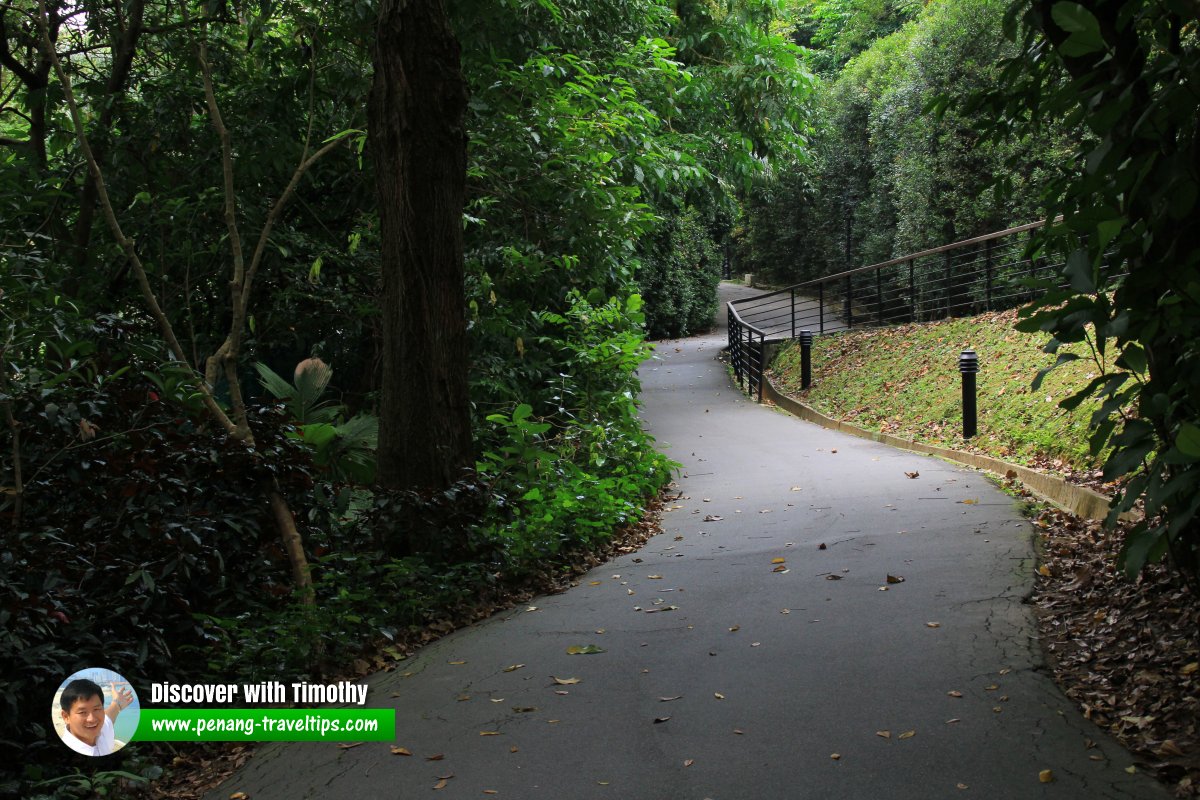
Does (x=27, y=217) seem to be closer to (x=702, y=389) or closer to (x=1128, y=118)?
(x=1128, y=118)

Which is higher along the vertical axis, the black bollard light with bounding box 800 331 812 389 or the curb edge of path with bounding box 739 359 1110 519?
the black bollard light with bounding box 800 331 812 389

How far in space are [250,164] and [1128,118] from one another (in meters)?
9.04

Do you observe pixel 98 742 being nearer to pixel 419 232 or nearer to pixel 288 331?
pixel 419 232

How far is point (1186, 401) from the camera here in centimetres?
322

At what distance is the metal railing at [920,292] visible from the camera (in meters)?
16.7

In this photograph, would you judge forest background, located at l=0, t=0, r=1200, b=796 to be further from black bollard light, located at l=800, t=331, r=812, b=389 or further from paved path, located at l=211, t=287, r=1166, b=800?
black bollard light, located at l=800, t=331, r=812, b=389

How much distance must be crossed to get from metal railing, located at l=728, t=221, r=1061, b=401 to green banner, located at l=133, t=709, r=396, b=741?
393 inches

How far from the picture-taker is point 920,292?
2066 cm

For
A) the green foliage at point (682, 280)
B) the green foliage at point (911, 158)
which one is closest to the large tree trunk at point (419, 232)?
the green foliage at point (911, 158)

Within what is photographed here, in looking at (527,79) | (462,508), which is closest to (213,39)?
(527,79)

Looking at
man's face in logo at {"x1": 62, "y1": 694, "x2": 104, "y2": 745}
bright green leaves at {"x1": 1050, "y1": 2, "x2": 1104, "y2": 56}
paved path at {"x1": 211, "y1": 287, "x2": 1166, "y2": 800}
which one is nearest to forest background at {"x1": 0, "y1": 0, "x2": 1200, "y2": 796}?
bright green leaves at {"x1": 1050, "y1": 2, "x2": 1104, "y2": 56}

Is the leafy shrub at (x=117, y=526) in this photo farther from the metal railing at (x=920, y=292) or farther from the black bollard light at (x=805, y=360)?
the black bollard light at (x=805, y=360)

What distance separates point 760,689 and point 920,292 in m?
17.4

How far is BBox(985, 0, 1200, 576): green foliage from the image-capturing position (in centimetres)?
297
